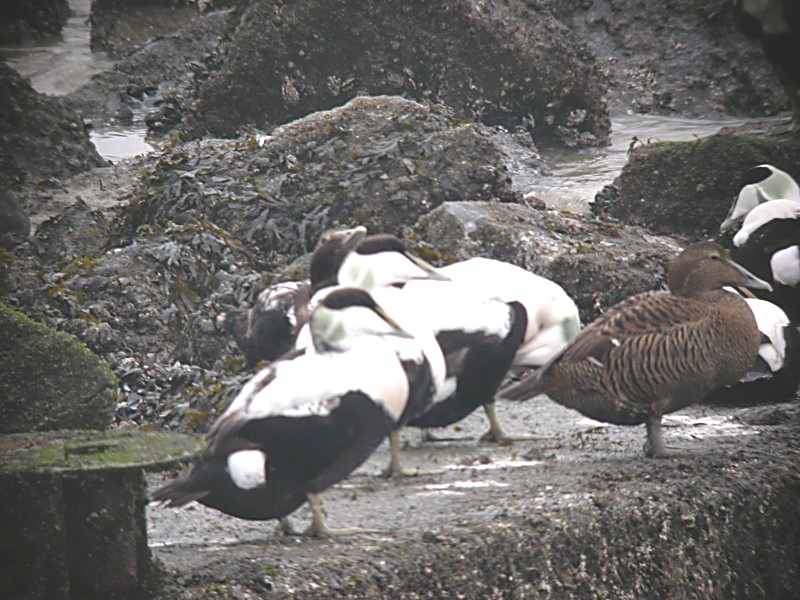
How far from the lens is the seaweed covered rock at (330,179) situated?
980 cm

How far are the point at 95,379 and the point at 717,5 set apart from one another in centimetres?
1275

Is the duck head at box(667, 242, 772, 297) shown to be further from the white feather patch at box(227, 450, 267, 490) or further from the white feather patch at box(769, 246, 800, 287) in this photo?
the white feather patch at box(227, 450, 267, 490)

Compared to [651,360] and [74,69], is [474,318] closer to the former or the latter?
[651,360]

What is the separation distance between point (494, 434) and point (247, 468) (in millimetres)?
2386

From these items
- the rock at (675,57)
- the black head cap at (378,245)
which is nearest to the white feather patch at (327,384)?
the black head cap at (378,245)

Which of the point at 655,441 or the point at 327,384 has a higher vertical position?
the point at 327,384

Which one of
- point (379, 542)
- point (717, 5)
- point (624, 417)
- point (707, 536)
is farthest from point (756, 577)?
point (717, 5)

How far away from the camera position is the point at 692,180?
1175cm

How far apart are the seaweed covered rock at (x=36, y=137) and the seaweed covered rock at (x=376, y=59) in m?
1.18

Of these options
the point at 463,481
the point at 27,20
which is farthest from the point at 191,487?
the point at 27,20

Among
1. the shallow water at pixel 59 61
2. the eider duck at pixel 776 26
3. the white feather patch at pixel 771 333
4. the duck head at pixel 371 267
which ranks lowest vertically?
the white feather patch at pixel 771 333

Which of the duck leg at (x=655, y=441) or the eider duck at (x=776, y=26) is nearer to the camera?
the eider duck at (x=776, y=26)

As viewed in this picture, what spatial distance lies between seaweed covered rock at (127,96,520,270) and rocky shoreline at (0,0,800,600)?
0.02 meters

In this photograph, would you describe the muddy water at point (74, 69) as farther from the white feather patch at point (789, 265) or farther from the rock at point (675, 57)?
the white feather patch at point (789, 265)
